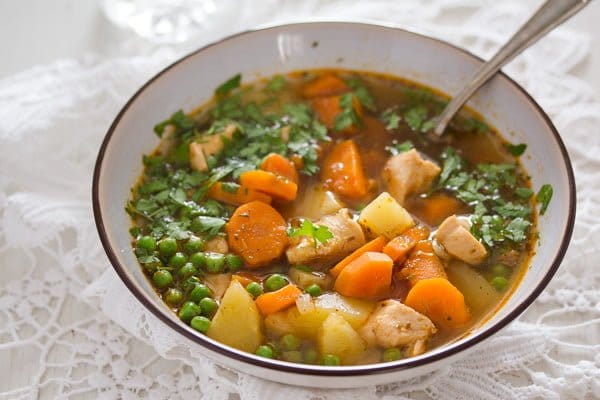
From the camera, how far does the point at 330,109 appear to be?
4.27m

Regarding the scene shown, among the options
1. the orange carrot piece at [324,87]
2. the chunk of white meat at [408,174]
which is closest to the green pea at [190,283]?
the chunk of white meat at [408,174]

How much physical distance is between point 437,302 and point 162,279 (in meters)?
1.18

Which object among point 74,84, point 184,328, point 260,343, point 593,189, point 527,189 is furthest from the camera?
point 74,84

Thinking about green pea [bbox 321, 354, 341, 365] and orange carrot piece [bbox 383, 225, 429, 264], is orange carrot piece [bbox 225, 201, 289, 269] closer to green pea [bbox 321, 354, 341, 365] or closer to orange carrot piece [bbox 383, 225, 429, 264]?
orange carrot piece [bbox 383, 225, 429, 264]

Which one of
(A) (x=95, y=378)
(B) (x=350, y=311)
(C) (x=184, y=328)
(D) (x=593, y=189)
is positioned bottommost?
(A) (x=95, y=378)

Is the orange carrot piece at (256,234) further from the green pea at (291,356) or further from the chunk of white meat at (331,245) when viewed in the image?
the green pea at (291,356)

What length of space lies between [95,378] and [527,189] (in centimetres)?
219

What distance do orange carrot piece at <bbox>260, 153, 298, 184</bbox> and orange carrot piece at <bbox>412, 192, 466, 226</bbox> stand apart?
0.63 m

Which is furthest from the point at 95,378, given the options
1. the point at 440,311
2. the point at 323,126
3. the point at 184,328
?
the point at 323,126

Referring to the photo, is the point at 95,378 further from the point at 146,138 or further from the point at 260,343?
the point at 146,138

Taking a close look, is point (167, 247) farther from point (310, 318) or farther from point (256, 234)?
point (310, 318)

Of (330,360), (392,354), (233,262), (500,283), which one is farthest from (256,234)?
(500,283)

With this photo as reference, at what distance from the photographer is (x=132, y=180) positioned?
379 centimetres

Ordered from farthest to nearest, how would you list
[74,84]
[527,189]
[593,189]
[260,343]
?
[74,84]
[593,189]
[527,189]
[260,343]
